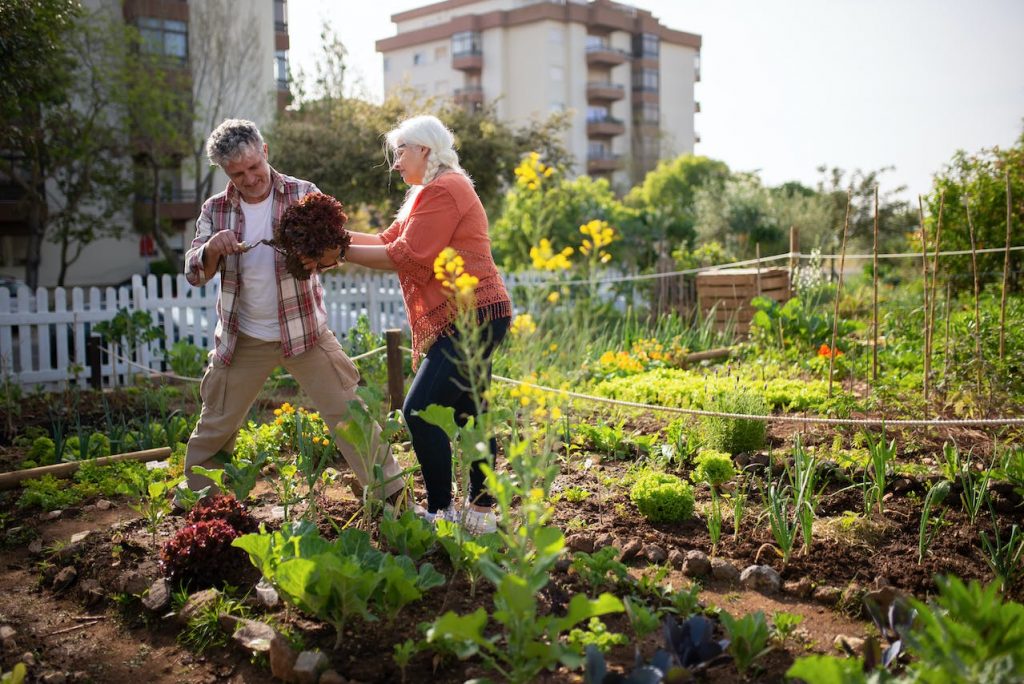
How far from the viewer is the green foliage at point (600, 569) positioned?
2.79 meters

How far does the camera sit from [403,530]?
2.96 m

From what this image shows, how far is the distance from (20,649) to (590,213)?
13.9 meters

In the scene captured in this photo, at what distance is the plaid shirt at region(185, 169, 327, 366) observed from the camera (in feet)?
11.9

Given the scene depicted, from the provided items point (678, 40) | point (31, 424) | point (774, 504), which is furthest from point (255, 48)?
point (678, 40)

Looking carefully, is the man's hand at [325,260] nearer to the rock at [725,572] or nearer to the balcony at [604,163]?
the rock at [725,572]

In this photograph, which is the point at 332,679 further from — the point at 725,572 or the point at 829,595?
the point at 829,595

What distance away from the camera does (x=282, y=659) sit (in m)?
2.44

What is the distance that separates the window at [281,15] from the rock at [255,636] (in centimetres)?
2992

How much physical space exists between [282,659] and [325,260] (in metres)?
1.51

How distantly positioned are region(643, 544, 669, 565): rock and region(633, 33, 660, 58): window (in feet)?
163

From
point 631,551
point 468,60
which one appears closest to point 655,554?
point 631,551

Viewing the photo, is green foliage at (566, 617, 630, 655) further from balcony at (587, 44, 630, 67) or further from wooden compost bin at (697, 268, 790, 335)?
balcony at (587, 44, 630, 67)

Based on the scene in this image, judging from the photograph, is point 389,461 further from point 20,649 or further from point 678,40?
point 678,40

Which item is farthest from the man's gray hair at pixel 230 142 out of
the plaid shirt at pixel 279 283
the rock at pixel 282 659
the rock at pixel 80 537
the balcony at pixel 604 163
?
the balcony at pixel 604 163
